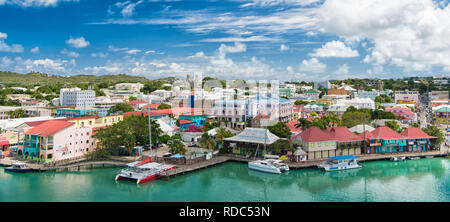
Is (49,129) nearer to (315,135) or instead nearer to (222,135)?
(222,135)

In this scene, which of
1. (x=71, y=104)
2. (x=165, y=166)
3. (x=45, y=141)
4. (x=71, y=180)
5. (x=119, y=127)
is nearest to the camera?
(x=71, y=180)

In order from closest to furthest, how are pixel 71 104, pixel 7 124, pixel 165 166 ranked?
pixel 165 166, pixel 7 124, pixel 71 104

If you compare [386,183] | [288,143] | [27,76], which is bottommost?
[386,183]

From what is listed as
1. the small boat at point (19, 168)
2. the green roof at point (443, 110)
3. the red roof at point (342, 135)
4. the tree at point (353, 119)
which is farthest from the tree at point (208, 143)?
the green roof at point (443, 110)

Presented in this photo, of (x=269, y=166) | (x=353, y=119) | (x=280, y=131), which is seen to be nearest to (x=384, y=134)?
(x=353, y=119)

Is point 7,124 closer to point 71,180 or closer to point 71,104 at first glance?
point 71,180

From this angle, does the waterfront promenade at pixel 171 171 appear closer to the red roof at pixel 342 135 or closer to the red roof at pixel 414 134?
the red roof at pixel 342 135

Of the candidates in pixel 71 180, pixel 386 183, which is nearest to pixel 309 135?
pixel 386 183
